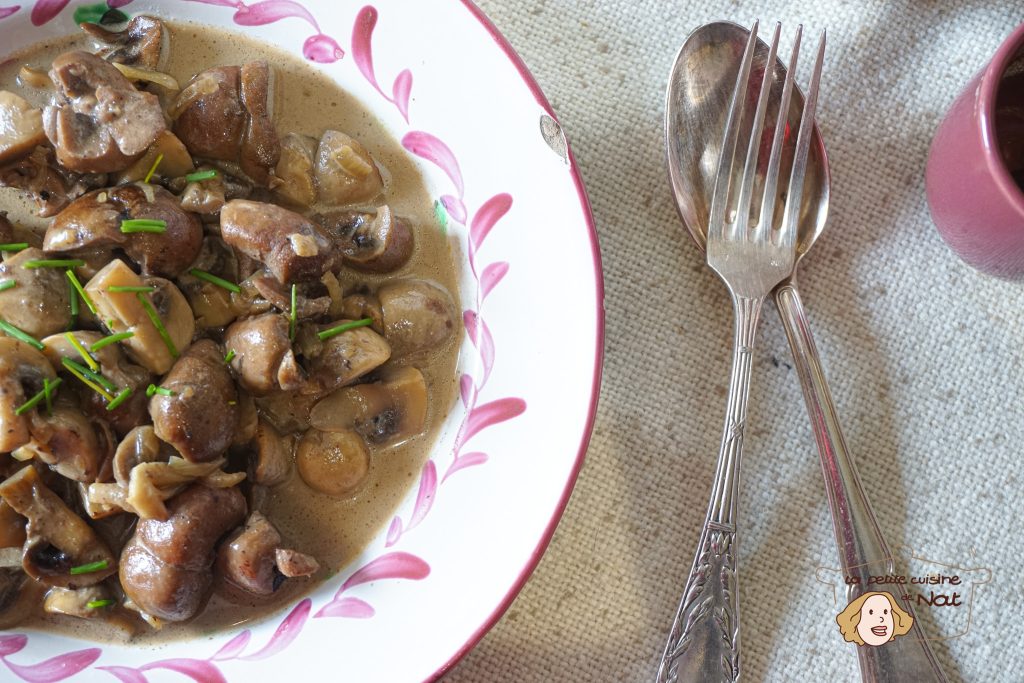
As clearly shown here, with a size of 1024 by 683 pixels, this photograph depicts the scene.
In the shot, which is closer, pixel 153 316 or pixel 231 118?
pixel 153 316

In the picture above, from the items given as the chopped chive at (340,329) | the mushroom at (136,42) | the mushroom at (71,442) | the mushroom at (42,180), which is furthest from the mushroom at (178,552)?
the mushroom at (136,42)

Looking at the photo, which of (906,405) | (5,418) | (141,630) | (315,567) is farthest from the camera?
(906,405)

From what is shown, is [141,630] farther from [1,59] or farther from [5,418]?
[1,59]

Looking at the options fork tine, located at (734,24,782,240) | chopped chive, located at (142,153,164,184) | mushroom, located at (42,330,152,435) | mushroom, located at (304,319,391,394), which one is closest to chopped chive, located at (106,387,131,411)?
mushroom, located at (42,330,152,435)

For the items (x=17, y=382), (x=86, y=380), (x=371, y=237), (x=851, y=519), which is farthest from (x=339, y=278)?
(x=851, y=519)

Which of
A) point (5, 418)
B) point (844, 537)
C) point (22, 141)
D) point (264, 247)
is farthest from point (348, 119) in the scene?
point (844, 537)

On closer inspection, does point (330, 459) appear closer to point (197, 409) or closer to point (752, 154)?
point (197, 409)
